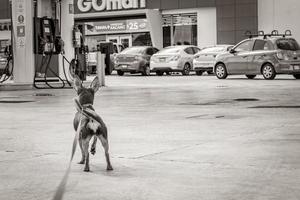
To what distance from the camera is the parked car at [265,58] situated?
2862cm

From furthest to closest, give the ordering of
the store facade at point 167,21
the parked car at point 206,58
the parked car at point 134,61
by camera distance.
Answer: the store facade at point 167,21 → the parked car at point 134,61 → the parked car at point 206,58

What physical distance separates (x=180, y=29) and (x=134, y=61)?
520 inches

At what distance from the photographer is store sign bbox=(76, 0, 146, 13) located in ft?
170

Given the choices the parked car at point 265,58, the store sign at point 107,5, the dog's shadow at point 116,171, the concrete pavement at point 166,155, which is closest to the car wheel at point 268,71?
the parked car at point 265,58

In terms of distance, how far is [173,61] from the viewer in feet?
124

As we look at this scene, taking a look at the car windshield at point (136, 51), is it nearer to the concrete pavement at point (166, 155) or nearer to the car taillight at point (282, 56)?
the car taillight at point (282, 56)

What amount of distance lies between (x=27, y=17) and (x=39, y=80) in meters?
2.20

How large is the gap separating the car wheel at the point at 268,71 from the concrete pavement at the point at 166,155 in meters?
15.0

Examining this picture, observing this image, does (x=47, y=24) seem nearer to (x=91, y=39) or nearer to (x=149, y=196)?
(x=149, y=196)

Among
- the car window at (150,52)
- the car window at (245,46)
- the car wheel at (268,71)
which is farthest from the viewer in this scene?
the car window at (150,52)

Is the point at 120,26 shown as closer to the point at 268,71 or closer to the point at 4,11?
the point at 4,11

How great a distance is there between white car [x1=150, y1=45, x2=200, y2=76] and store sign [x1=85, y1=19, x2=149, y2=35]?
1299 cm

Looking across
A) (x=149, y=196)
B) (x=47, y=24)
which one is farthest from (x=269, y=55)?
(x=149, y=196)

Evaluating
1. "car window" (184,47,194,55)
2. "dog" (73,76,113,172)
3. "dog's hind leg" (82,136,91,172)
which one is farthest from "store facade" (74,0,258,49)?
"dog" (73,76,113,172)
